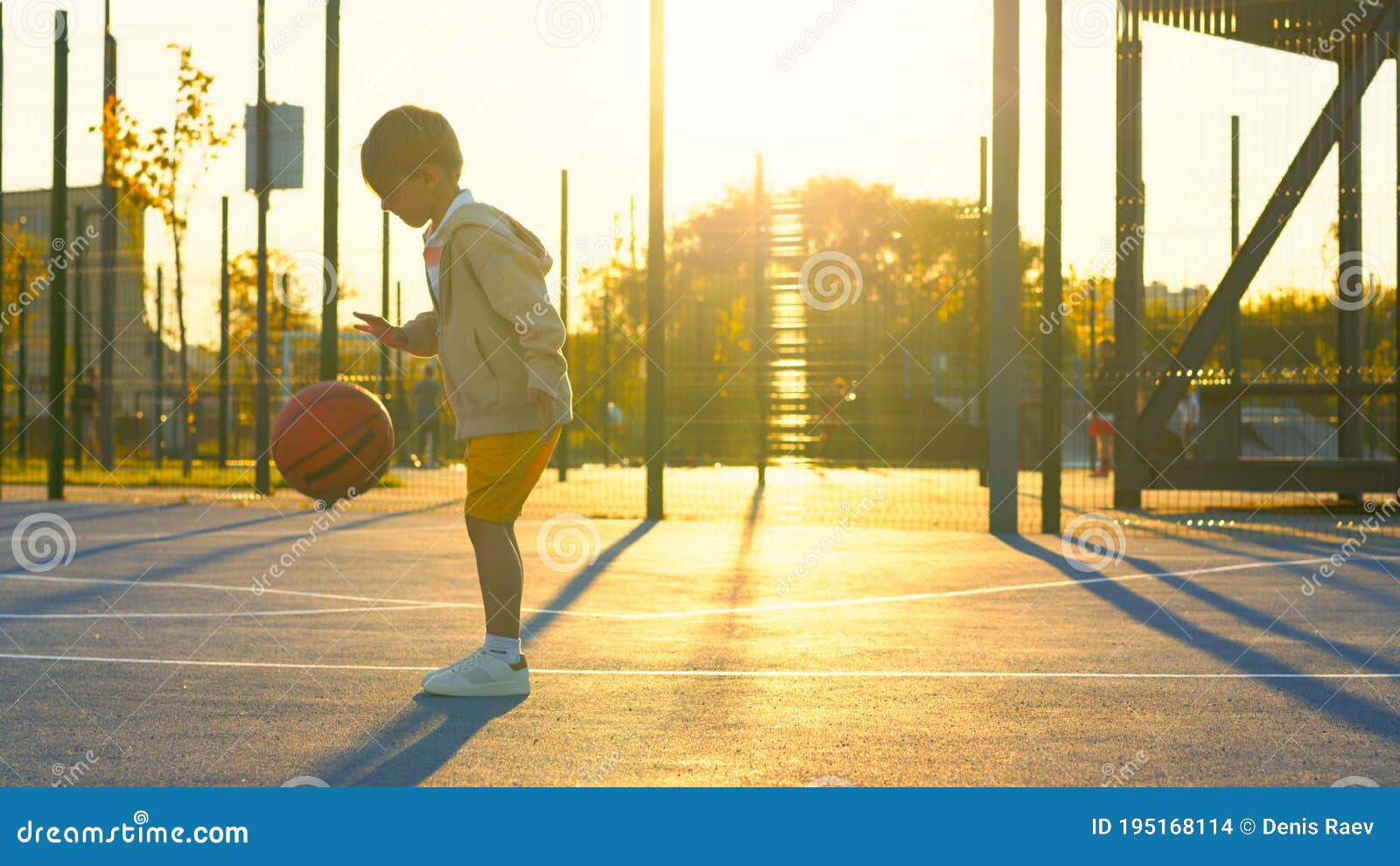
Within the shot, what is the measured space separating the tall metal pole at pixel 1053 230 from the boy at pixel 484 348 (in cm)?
792

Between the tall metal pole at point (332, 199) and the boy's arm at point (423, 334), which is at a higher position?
the tall metal pole at point (332, 199)

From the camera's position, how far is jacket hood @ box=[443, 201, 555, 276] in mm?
5035

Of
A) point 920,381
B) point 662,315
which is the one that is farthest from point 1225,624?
point 920,381

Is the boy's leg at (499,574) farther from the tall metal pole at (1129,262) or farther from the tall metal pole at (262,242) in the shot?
the tall metal pole at (1129,262)

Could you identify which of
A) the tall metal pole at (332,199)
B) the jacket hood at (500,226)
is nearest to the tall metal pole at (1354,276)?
the tall metal pole at (332,199)

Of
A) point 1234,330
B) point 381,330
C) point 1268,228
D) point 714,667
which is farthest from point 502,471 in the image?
point 1234,330

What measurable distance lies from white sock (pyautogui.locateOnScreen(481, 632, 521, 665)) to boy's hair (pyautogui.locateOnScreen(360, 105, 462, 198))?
5.01 ft

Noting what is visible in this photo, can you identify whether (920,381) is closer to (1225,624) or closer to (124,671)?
(1225,624)

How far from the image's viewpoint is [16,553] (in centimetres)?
1040

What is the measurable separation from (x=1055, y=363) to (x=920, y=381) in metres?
6.94

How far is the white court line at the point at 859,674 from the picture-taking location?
5559 millimetres

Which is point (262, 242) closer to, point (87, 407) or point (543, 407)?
point (87, 407)

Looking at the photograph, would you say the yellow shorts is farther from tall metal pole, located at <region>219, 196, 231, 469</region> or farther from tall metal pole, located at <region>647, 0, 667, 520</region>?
tall metal pole, located at <region>219, 196, 231, 469</region>

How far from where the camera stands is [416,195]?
202 inches
